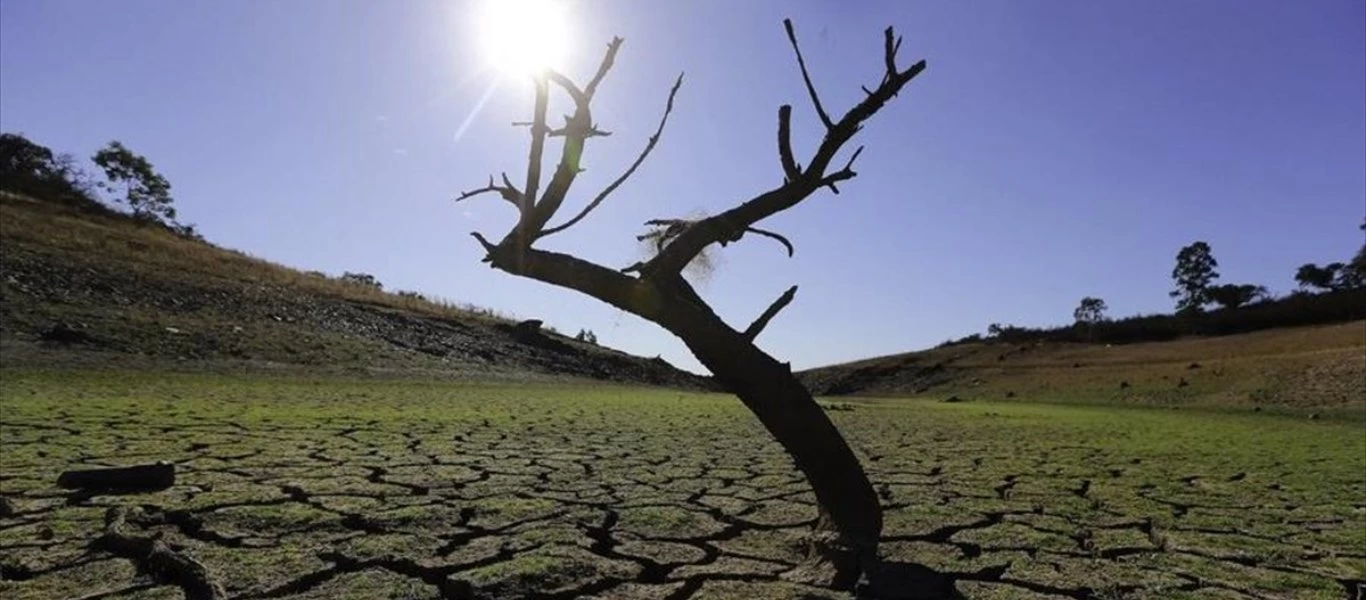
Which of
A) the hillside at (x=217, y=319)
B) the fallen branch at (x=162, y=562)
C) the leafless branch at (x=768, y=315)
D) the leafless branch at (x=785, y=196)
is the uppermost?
the hillside at (x=217, y=319)

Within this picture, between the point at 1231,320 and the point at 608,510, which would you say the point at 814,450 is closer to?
the point at 608,510

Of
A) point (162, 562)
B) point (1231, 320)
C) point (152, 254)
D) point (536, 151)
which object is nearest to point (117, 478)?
point (162, 562)

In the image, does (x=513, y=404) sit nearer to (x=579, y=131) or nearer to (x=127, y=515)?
(x=127, y=515)

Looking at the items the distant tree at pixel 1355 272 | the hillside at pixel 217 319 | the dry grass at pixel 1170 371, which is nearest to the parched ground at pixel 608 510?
the hillside at pixel 217 319

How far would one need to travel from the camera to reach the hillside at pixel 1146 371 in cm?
1788

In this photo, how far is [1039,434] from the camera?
9.86 m

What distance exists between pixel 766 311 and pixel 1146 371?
24.5 meters

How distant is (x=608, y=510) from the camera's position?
4305 mm

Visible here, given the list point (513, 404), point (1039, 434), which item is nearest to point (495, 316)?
point (513, 404)

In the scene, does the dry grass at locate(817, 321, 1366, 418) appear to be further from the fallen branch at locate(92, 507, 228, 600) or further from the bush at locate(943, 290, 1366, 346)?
the fallen branch at locate(92, 507, 228, 600)

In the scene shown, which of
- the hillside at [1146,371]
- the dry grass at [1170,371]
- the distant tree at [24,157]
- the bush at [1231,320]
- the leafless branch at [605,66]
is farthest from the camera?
the distant tree at [24,157]

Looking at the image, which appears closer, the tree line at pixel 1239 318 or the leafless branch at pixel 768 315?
the leafless branch at pixel 768 315

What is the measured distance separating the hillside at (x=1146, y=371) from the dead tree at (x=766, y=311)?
17.1m

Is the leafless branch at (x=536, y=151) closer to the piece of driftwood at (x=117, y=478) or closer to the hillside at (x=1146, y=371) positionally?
the piece of driftwood at (x=117, y=478)
